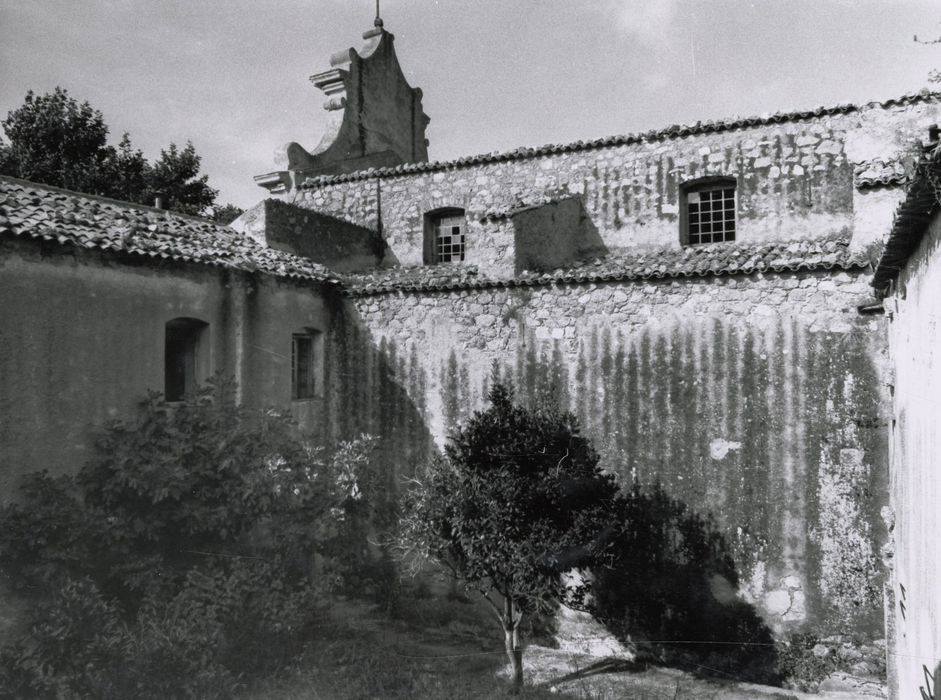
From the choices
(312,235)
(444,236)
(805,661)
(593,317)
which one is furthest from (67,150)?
(805,661)

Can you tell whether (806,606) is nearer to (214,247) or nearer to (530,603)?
(530,603)

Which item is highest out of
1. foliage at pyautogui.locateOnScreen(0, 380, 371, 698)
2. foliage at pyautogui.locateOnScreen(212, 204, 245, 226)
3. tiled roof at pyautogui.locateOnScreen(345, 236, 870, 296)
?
foliage at pyautogui.locateOnScreen(212, 204, 245, 226)

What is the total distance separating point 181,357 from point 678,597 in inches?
304

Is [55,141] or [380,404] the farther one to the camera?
[55,141]

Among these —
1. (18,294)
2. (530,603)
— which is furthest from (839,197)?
(18,294)

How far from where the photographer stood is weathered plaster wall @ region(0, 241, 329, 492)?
8586 millimetres

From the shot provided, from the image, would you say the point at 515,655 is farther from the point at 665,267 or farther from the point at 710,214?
the point at 710,214

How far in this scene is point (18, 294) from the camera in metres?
8.62

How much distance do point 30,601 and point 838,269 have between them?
10.3 meters

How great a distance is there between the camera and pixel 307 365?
12.9 metres

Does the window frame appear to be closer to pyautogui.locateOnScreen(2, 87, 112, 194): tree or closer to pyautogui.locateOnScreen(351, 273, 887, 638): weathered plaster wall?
pyautogui.locateOnScreen(351, 273, 887, 638): weathered plaster wall

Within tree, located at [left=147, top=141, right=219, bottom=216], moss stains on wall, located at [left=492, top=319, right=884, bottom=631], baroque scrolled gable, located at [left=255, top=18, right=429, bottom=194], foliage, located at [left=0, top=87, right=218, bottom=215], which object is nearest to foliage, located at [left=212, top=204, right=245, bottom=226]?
tree, located at [left=147, top=141, right=219, bottom=216]

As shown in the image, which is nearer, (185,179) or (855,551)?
(855,551)

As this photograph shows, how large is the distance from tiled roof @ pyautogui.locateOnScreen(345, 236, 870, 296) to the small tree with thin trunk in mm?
2368
